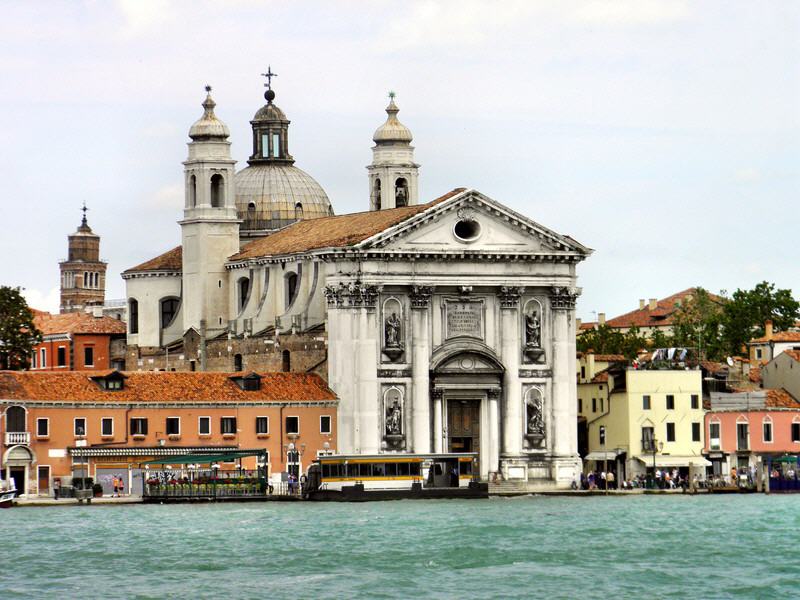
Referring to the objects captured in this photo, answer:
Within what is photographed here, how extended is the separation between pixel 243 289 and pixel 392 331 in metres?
14.5

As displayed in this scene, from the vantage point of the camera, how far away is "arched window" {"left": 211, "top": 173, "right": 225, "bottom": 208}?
110000mm

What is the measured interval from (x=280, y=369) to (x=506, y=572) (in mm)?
41235

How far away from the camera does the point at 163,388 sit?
95.4m

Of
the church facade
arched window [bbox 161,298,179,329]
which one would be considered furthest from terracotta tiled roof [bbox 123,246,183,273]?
the church facade

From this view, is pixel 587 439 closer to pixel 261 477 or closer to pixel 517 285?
pixel 517 285

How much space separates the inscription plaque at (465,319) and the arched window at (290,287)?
9140 millimetres

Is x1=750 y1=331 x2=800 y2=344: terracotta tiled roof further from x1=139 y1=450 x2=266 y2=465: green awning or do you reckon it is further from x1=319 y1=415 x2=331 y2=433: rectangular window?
x1=139 y1=450 x2=266 y2=465: green awning

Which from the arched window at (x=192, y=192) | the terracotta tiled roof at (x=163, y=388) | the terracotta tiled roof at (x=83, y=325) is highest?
the arched window at (x=192, y=192)

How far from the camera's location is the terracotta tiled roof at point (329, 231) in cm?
9781

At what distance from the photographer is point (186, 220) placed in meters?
110

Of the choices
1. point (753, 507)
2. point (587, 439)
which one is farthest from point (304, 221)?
point (753, 507)

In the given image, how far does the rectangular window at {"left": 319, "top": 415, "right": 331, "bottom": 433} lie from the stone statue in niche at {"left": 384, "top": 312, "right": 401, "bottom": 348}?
10.8 feet

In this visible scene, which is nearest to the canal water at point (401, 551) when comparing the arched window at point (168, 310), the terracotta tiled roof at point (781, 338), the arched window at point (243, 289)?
the arched window at point (243, 289)

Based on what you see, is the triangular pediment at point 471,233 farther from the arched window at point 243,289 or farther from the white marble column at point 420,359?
the arched window at point 243,289
